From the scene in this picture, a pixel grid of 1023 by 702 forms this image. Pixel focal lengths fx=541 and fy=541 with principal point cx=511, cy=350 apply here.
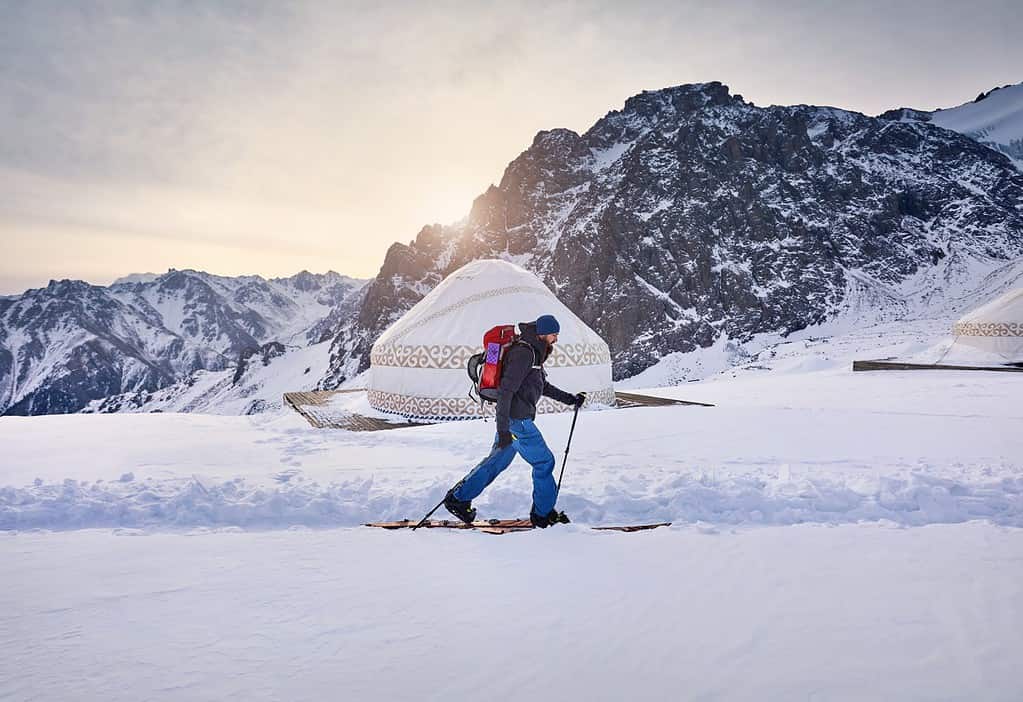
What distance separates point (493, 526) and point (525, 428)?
841mm

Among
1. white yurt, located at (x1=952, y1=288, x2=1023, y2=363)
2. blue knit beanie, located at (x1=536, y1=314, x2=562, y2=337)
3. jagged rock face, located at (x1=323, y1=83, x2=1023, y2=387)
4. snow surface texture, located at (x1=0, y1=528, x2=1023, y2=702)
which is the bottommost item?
snow surface texture, located at (x1=0, y1=528, x2=1023, y2=702)

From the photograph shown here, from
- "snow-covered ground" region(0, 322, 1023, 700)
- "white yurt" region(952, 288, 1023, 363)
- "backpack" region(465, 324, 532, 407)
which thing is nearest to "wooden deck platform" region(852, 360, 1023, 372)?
"white yurt" region(952, 288, 1023, 363)

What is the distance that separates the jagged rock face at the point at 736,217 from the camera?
75188 millimetres

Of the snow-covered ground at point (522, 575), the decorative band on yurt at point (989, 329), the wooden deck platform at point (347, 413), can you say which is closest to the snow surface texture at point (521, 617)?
the snow-covered ground at point (522, 575)

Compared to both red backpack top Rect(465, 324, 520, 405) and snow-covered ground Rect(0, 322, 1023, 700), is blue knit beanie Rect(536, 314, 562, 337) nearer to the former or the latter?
red backpack top Rect(465, 324, 520, 405)

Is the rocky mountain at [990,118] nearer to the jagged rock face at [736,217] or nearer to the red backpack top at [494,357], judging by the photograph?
the jagged rock face at [736,217]

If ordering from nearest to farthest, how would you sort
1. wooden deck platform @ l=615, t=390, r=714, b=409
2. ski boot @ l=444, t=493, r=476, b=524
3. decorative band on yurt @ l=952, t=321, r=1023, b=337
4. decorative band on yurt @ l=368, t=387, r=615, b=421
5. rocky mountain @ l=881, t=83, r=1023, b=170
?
1. ski boot @ l=444, t=493, r=476, b=524
2. decorative band on yurt @ l=368, t=387, r=615, b=421
3. wooden deck platform @ l=615, t=390, r=714, b=409
4. decorative band on yurt @ l=952, t=321, r=1023, b=337
5. rocky mountain @ l=881, t=83, r=1023, b=170

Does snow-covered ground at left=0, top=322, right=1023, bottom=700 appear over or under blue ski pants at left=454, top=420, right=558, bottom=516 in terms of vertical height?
under

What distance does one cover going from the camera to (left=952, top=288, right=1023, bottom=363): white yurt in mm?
20641

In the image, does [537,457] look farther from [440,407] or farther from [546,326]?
[440,407]

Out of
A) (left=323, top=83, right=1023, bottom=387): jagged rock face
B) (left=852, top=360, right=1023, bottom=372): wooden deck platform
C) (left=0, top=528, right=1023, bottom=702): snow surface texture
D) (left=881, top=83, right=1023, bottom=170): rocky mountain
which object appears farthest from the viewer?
(left=881, top=83, right=1023, bottom=170): rocky mountain

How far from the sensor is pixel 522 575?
130 inches

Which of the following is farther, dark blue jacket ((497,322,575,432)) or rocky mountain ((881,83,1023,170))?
rocky mountain ((881,83,1023,170))

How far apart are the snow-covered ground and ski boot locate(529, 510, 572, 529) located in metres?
0.11
